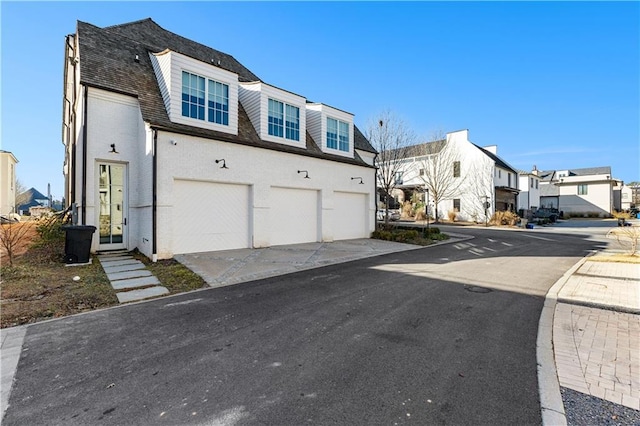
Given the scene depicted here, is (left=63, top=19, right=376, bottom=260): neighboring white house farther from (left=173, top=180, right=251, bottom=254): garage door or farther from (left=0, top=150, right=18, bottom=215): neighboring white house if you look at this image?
(left=0, top=150, right=18, bottom=215): neighboring white house

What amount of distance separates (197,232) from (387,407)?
937 centimetres

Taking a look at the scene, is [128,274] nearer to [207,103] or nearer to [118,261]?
[118,261]

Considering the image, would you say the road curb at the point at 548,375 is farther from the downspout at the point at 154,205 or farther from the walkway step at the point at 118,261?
the walkway step at the point at 118,261

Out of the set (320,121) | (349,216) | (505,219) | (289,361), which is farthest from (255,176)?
(505,219)

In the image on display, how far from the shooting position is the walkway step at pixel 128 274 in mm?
7281

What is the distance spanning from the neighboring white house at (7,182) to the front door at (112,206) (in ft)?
116

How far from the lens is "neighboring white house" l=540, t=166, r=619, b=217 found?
4506 cm

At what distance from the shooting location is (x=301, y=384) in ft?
10.00

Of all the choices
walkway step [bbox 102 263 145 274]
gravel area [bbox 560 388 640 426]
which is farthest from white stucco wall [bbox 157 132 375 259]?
gravel area [bbox 560 388 640 426]

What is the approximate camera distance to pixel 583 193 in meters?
47.2

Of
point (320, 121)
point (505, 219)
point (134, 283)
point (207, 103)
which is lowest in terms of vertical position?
point (134, 283)

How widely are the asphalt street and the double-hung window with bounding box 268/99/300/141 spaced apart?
878 cm

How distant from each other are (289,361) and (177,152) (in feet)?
28.0

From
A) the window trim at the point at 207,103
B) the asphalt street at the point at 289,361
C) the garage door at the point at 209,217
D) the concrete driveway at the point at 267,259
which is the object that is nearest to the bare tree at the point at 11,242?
the garage door at the point at 209,217
